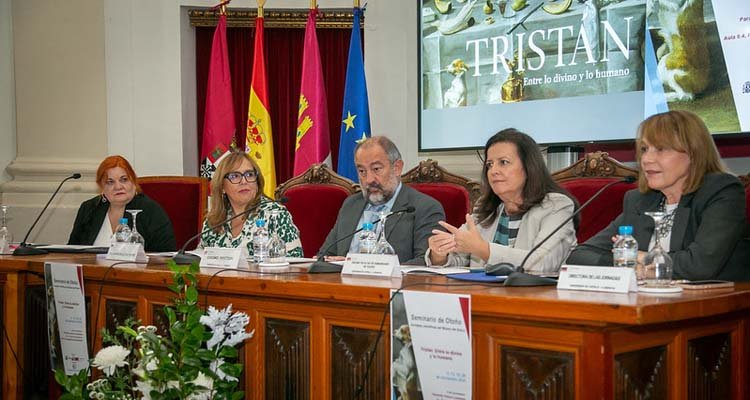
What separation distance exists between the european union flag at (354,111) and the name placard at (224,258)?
2088 millimetres

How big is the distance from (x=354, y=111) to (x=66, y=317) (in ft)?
7.68

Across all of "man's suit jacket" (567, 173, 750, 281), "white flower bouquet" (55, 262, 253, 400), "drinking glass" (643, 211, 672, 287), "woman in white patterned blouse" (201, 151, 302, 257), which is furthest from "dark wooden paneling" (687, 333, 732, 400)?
"woman in white patterned blouse" (201, 151, 302, 257)

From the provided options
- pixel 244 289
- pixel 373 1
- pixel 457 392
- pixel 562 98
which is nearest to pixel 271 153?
pixel 373 1

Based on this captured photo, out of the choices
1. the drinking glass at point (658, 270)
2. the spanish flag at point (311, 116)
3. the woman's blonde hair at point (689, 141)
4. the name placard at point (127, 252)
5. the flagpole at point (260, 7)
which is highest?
the flagpole at point (260, 7)

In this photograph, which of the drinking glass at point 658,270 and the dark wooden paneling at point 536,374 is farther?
the drinking glass at point 658,270

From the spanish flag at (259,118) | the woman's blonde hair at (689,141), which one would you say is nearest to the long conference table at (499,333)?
the woman's blonde hair at (689,141)

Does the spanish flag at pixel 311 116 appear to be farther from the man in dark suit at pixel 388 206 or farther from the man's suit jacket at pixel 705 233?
the man's suit jacket at pixel 705 233

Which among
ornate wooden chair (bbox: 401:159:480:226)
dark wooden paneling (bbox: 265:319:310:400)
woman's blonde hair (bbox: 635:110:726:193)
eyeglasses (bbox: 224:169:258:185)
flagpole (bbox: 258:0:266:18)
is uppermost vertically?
flagpole (bbox: 258:0:266:18)

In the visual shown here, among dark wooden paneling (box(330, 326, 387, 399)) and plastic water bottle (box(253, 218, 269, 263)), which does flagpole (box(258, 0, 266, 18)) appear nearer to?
plastic water bottle (box(253, 218, 269, 263))

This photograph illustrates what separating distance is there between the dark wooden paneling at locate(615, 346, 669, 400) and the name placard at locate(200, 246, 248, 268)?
4.47 feet

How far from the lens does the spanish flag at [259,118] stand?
537 centimetres

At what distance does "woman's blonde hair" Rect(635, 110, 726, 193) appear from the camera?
8.49ft

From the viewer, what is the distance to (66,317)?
3.12m

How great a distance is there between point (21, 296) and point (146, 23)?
271 cm
